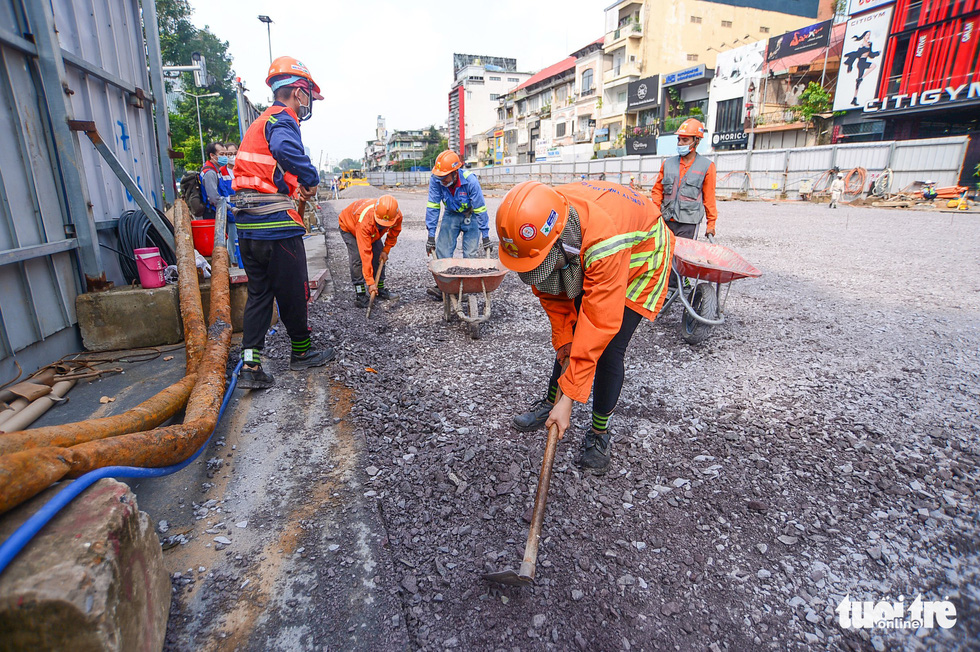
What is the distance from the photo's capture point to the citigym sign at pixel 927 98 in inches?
741

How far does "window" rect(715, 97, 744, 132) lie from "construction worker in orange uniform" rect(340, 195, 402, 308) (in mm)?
29591

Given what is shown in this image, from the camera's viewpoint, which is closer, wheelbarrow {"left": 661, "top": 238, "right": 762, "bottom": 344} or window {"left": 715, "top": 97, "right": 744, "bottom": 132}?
wheelbarrow {"left": 661, "top": 238, "right": 762, "bottom": 344}

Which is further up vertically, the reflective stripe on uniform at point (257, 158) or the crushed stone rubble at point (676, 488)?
the reflective stripe on uniform at point (257, 158)

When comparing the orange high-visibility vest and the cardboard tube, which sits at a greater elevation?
the orange high-visibility vest

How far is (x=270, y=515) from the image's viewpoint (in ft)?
7.82

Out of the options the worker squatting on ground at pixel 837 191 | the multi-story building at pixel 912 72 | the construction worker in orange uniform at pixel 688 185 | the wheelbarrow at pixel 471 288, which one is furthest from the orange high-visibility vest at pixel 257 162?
the multi-story building at pixel 912 72

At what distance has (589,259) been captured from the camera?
2.11 metres

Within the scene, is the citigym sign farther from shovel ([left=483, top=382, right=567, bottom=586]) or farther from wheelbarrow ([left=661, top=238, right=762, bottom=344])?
shovel ([left=483, top=382, right=567, bottom=586])

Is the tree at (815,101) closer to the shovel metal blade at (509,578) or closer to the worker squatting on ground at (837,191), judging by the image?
the worker squatting on ground at (837,191)

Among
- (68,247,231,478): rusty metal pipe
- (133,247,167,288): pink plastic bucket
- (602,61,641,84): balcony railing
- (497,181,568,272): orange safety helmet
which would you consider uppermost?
(602,61,641,84): balcony railing

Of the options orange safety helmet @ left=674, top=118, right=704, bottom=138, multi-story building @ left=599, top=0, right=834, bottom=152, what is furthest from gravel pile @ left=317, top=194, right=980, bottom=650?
multi-story building @ left=599, top=0, right=834, bottom=152

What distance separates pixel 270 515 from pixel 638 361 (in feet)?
9.80

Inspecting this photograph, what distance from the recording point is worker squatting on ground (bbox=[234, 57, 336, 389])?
3432mm

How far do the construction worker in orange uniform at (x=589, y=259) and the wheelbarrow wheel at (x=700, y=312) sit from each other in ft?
6.61
